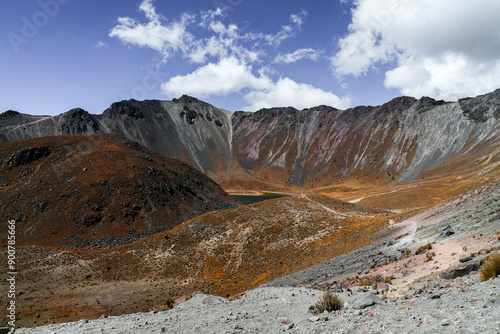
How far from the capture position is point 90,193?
4659 centimetres

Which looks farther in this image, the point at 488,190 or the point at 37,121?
the point at 37,121

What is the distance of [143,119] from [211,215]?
14882 cm

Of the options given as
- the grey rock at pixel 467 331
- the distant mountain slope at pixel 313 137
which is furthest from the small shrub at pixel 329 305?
the distant mountain slope at pixel 313 137

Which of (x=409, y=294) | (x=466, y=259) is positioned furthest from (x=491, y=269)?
(x=466, y=259)

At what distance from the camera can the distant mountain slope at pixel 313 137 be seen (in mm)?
115250

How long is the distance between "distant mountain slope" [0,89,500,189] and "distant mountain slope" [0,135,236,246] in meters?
87.0

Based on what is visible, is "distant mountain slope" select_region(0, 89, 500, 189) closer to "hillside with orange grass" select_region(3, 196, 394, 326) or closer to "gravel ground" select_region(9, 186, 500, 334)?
"hillside with orange grass" select_region(3, 196, 394, 326)

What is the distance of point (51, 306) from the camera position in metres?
21.8

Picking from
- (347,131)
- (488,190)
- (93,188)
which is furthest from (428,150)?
(93,188)

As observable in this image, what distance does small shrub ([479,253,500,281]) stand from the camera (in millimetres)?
8102

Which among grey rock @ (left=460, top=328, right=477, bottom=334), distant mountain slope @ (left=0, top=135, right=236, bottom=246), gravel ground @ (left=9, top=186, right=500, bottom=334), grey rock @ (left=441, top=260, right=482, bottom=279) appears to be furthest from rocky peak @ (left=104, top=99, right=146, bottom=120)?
grey rock @ (left=460, top=328, right=477, bottom=334)

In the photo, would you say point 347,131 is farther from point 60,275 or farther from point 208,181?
point 60,275

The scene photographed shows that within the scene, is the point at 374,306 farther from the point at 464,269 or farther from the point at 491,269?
the point at 464,269

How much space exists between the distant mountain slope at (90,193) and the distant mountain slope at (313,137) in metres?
87.0
